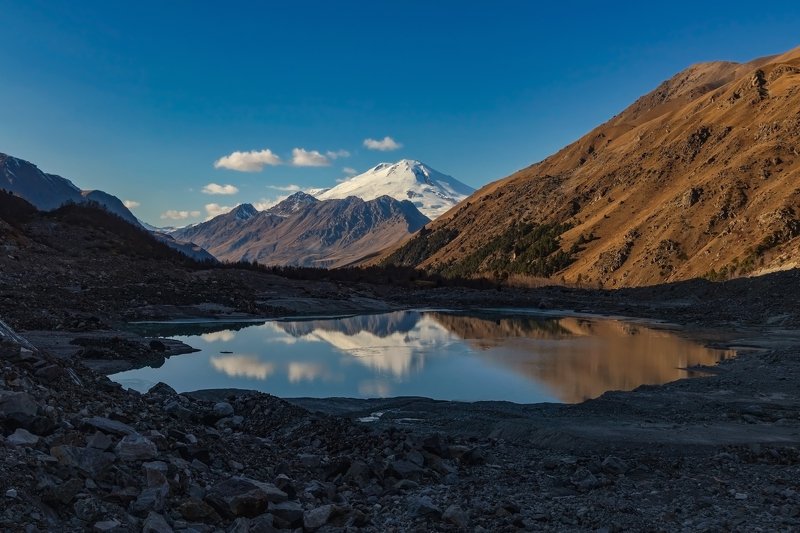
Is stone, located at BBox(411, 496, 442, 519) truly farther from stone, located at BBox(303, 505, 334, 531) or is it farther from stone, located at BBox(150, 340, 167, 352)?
stone, located at BBox(150, 340, 167, 352)

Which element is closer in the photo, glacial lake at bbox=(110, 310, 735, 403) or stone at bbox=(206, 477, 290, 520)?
stone at bbox=(206, 477, 290, 520)

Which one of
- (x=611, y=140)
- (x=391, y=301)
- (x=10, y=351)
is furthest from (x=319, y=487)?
(x=611, y=140)

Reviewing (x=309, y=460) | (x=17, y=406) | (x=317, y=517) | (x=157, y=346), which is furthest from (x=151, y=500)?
(x=157, y=346)

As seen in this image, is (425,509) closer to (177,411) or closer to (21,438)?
(21,438)

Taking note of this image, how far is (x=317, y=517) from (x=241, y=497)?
3.72 ft

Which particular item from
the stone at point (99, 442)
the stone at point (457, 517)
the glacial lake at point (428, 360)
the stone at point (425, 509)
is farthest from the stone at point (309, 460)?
the glacial lake at point (428, 360)

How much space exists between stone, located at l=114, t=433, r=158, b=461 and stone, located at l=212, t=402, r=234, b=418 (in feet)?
21.3

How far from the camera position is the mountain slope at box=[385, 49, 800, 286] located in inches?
3031

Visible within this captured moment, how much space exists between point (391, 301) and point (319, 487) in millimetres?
71109

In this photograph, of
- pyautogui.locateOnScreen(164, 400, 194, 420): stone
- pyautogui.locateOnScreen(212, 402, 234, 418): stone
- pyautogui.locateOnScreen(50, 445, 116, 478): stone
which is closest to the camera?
pyautogui.locateOnScreen(50, 445, 116, 478): stone

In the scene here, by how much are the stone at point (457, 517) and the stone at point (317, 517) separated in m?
1.77

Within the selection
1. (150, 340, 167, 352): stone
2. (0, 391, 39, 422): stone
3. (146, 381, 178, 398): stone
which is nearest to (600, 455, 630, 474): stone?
(0, 391, 39, 422): stone

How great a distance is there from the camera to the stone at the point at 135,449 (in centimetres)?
883

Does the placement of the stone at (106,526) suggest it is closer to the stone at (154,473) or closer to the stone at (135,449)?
the stone at (154,473)
